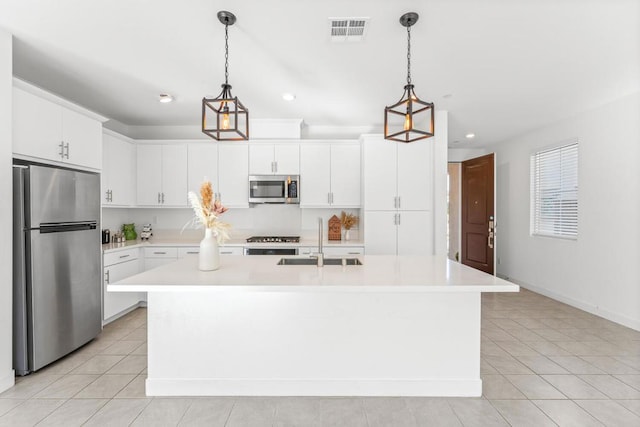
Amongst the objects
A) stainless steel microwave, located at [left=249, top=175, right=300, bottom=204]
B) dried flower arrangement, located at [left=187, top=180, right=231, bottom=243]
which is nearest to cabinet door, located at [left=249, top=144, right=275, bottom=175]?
stainless steel microwave, located at [left=249, top=175, right=300, bottom=204]

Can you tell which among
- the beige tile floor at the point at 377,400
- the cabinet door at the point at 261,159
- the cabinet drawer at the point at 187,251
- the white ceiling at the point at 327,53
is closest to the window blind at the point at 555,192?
the white ceiling at the point at 327,53

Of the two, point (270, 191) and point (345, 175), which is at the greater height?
point (345, 175)

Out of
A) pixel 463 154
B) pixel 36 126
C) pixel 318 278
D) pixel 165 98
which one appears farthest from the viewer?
pixel 463 154

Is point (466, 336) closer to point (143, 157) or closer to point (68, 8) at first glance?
point (68, 8)

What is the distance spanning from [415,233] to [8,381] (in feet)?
13.4

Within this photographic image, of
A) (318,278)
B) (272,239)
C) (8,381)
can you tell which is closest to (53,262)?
(8,381)

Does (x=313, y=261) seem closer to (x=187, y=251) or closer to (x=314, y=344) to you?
(x=314, y=344)

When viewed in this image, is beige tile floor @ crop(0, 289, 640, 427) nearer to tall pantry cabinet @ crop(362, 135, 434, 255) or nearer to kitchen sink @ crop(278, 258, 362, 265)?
kitchen sink @ crop(278, 258, 362, 265)

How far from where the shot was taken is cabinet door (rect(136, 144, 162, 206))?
460cm

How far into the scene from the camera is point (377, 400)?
2230mm

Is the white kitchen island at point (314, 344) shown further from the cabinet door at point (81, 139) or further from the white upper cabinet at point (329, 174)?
the white upper cabinet at point (329, 174)

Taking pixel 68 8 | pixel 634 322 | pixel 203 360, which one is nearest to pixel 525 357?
pixel 634 322

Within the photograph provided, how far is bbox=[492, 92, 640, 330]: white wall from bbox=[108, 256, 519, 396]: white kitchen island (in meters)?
2.71

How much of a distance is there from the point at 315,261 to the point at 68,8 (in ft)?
7.91
